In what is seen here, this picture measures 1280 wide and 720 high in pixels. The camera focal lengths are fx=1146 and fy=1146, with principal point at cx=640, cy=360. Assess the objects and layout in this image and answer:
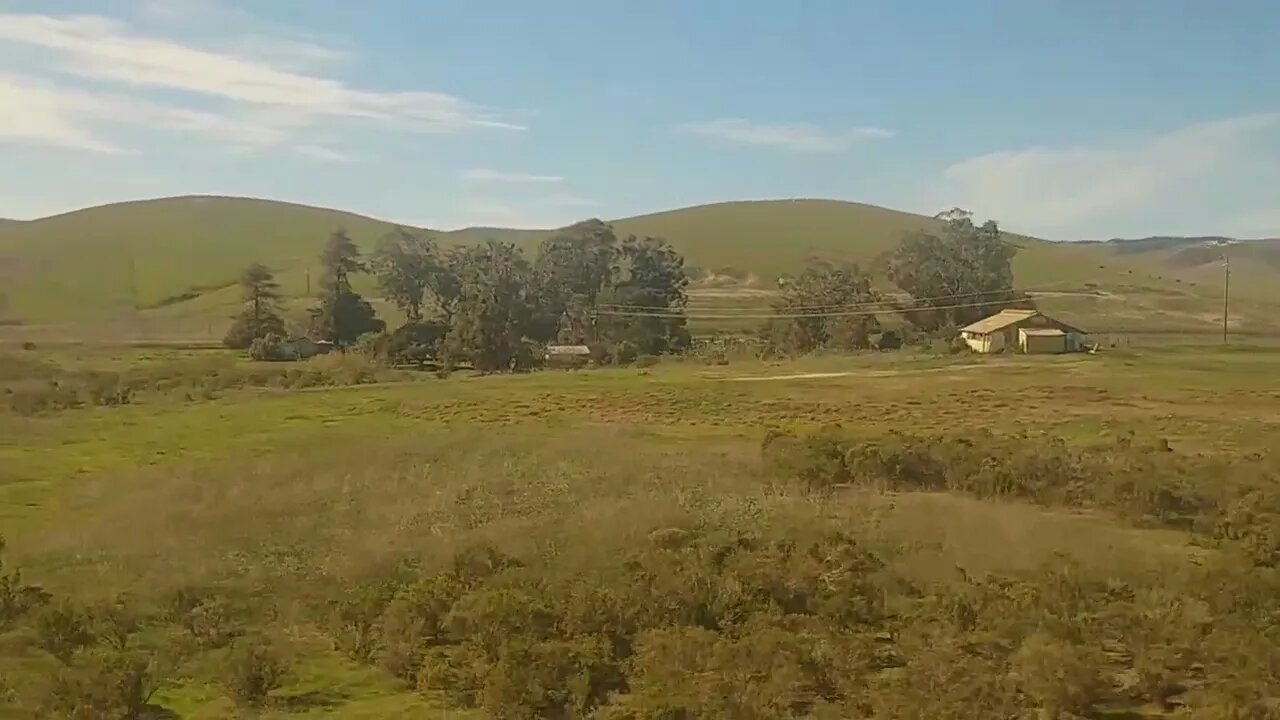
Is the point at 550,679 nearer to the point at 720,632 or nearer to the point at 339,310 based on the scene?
the point at 720,632

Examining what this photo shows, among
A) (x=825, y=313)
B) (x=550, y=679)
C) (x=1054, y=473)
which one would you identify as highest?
(x=825, y=313)

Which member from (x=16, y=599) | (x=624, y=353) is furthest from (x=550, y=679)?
(x=624, y=353)

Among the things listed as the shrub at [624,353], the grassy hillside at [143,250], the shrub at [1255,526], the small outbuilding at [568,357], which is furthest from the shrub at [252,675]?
the grassy hillside at [143,250]

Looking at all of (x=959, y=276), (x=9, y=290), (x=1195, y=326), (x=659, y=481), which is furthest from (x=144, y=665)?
(x=9, y=290)

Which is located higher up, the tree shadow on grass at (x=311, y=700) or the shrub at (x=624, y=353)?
the tree shadow on grass at (x=311, y=700)

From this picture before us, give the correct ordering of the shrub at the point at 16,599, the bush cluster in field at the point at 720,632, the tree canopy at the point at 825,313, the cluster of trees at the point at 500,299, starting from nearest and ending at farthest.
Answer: the bush cluster in field at the point at 720,632 < the shrub at the point at 16,599 < the cluster of trees at the point at 500,299 < the tree canopy at the point at 825,313

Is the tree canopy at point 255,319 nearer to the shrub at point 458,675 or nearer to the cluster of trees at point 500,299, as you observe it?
the cluster of trees at point 500,299

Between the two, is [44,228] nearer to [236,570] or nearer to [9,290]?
[9,290]
